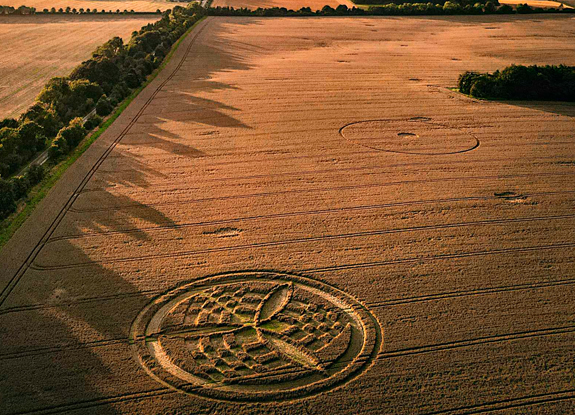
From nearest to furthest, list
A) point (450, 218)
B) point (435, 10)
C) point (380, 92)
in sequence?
point (450, 218) → point (380, 92) → point (435, 10)

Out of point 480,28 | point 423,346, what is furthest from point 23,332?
point 480,28

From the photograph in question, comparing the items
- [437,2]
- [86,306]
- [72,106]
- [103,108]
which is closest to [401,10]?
[437,2]

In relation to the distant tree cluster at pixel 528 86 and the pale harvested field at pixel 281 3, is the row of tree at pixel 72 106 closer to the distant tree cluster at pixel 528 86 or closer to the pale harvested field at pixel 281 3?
the distant tree cluster at pixel 528 86

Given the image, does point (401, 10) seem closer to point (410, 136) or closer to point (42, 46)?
point (42, 46)

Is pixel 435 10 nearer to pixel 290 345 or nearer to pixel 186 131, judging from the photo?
pixel 186 131

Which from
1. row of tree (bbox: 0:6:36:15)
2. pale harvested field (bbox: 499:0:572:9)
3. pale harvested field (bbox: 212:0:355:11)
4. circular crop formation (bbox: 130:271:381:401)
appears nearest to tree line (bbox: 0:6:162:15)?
row of tree (bbox: 0:6:36:15)

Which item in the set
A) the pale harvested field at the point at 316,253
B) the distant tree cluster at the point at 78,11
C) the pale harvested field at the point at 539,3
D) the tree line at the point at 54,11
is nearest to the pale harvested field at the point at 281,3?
the tree line at the point at 54,11
